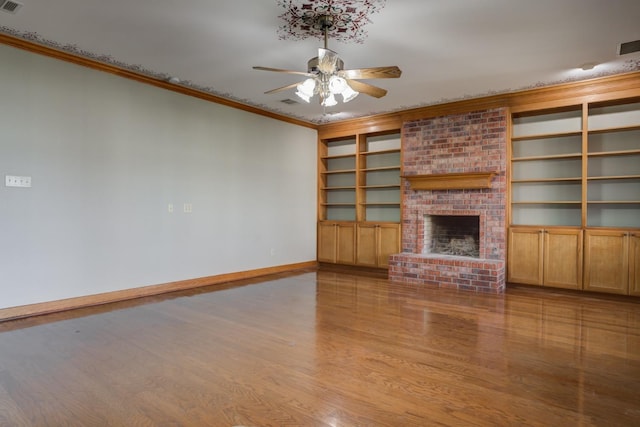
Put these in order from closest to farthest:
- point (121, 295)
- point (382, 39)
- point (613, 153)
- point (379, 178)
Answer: point (382, 39)
point (121, 295)
point (613, 153)
point (379, 178)

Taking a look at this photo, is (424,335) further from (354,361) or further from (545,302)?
(545,302)

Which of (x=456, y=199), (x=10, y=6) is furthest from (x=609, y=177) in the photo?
(x=10, y=6)

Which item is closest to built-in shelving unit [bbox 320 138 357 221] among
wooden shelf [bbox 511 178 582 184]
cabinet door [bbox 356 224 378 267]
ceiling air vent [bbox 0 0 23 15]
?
cabinet door [bbox 356 224 378 267]

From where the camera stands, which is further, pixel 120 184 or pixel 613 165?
pixel 613 165

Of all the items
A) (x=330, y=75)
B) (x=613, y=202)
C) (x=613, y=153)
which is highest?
(x=330, y=75)

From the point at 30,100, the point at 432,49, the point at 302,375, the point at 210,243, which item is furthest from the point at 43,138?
the point at 432,49

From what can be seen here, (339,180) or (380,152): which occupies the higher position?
(380,152)

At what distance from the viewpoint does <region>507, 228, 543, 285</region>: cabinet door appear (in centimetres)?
524

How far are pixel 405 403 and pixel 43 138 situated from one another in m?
4.21

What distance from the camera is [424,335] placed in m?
3.32

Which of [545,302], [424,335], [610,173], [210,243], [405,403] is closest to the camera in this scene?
[405,403]

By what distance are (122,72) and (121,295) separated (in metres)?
2.64

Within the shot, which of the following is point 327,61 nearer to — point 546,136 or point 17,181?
point 17,181

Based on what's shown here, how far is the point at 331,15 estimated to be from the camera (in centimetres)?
322
